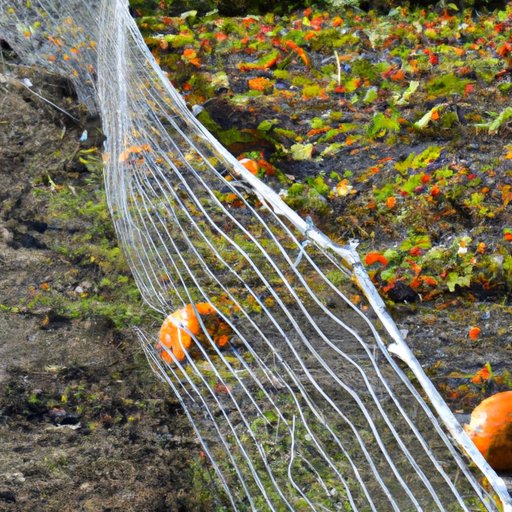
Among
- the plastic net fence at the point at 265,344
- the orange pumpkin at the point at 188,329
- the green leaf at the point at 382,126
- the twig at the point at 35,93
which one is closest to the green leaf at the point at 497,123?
the green leaf at the point at 382,126

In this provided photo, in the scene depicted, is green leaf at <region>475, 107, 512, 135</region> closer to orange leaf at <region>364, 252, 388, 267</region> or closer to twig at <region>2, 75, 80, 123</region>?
orange leaf at <region>364, 252, 388, 267</region>

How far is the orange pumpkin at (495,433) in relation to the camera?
2.76 metres

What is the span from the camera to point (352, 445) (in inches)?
109

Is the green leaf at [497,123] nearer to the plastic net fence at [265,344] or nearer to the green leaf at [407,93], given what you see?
the green leaf at [407,93]

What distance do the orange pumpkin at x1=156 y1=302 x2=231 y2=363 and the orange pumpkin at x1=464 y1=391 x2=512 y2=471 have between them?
103 cm

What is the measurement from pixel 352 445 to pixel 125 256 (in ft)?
5.86

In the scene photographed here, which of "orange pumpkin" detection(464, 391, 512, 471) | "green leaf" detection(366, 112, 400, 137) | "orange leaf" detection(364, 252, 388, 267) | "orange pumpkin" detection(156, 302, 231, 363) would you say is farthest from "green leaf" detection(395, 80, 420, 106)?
"orange pumpkin" detection(464, 391, 512, 471)

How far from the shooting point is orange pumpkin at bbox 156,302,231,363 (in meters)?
3.27

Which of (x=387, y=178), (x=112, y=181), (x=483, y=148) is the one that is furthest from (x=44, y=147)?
(x=483, y=148)

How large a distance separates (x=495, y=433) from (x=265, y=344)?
3.08 ft

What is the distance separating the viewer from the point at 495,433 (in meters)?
2.76

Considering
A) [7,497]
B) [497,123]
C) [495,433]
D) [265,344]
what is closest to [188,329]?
[265,344]

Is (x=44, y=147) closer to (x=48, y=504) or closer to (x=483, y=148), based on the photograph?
(x=483, y=148)

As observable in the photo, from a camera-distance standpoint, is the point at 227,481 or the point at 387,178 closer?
the point at 227,481
